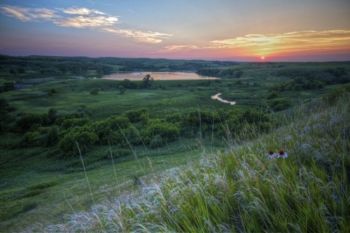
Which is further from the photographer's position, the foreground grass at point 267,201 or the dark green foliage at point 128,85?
the dark green foliage at point 128,85

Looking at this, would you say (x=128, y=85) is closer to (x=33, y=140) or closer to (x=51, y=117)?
(x=51, y=117)

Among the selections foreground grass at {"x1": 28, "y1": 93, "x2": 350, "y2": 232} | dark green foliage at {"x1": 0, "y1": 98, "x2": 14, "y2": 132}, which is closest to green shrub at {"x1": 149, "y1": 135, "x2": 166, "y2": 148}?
foreground grass at {"x1": 28, "y1": 93, "x2": 350, "y2": 232}

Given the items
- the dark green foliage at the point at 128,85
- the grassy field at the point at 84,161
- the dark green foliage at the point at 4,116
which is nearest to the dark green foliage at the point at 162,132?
the grassy field at the point at 84,161

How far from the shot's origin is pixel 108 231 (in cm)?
309

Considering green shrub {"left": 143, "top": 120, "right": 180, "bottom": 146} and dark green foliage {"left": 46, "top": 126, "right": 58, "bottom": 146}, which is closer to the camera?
green shrub {"left": 143, "top": 120, "right": 180, "bottom": 146}

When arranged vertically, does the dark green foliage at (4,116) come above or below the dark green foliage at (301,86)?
below

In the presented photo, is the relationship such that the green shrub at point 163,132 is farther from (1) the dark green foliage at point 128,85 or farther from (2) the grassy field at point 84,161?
(1) the dark green foliage at point 128,85

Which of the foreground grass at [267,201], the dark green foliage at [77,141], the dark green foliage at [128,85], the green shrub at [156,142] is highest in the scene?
the foreground grass at [267,201]

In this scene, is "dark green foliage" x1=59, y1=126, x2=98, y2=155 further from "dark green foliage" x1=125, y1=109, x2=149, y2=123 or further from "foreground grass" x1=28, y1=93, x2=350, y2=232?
"foreground grass" x1=28, y1=93, x2=350, y2=232

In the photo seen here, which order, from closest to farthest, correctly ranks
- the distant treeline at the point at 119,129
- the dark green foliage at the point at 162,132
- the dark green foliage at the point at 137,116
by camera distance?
the distant treeline at the point at 119,129, the dark green foliage at the point at 162,132, the dark green foliage at the point at 137,116

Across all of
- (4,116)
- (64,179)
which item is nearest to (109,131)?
(64,179)

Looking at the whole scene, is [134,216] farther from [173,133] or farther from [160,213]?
[173,133]

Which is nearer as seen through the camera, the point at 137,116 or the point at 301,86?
the point at 137,116

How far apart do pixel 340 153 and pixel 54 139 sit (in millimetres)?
36349
